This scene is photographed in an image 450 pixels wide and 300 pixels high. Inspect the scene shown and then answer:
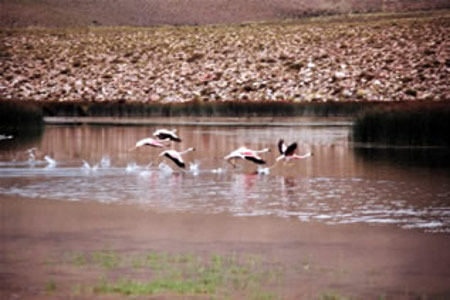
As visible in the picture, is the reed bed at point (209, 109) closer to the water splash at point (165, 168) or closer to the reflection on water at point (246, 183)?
the reflection on water at point (246, 183)

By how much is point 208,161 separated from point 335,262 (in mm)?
11676

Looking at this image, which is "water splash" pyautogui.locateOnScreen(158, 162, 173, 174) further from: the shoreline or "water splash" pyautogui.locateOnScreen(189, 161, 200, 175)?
the shoreline

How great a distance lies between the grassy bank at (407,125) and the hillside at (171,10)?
9474cm

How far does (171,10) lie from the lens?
129 m

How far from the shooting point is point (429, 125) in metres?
25.6

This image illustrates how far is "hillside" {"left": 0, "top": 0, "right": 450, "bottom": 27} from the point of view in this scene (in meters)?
124

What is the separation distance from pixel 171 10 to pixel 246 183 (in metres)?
114

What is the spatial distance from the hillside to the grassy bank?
9474 cm

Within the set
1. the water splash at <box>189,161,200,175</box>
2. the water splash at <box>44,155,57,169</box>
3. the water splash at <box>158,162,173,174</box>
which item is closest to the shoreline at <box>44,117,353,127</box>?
the water splash at <box>44,155,57,169</box>

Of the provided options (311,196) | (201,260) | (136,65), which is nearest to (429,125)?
(311,196)

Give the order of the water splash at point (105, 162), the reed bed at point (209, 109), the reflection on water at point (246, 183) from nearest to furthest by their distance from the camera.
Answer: the reflection on water at point (246, 183) → the water splash at point (105, 162) → the reed bed at point (209, 109)

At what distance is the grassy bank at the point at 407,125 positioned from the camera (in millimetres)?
25453

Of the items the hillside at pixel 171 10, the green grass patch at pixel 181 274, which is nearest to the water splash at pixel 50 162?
the green grass patch at pixel 181 274

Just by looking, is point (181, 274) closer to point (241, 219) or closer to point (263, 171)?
point (241, 219)
